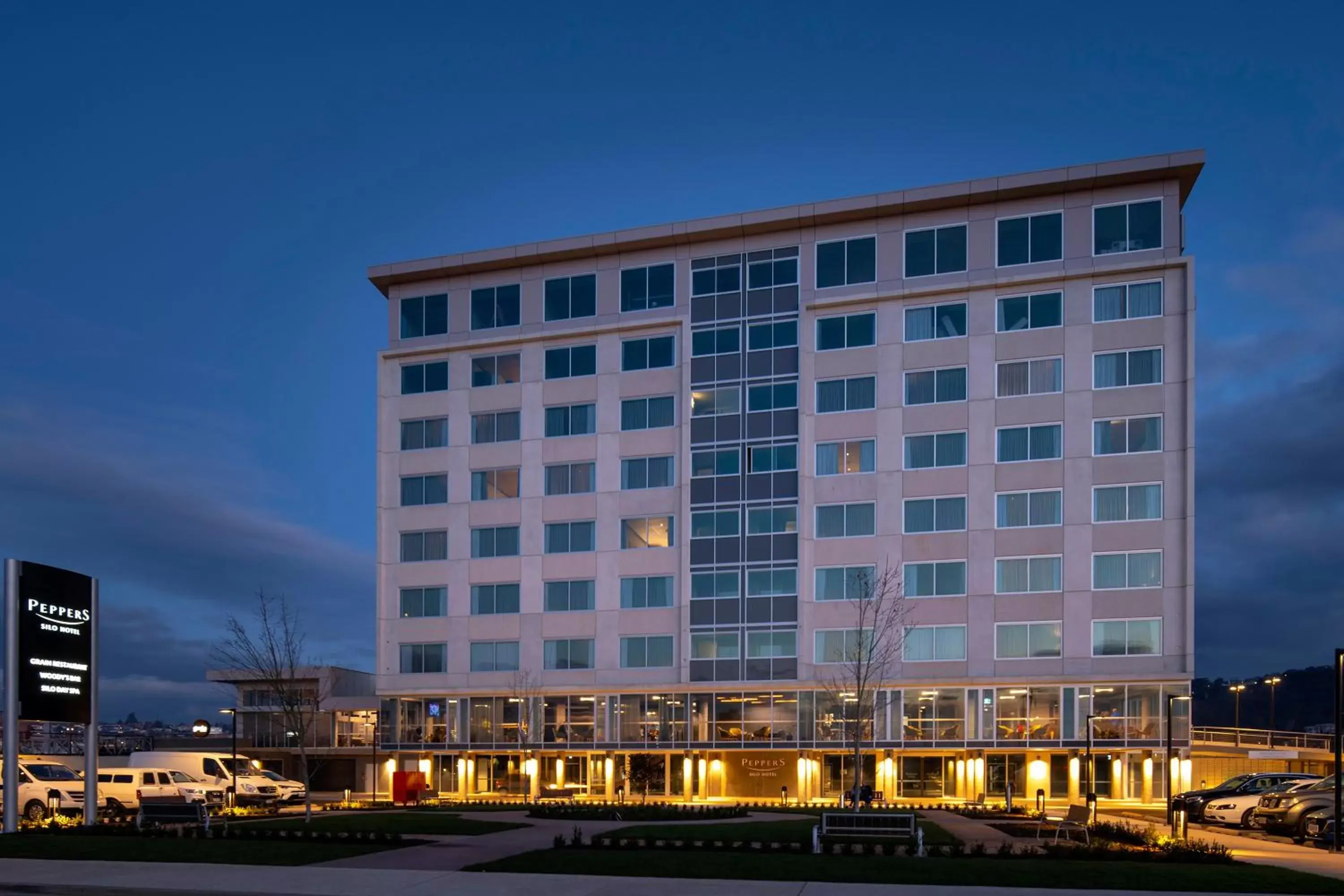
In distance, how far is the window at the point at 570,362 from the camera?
6675cm

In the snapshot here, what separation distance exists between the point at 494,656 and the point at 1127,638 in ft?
104

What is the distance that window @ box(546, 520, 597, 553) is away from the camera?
65.6 metres

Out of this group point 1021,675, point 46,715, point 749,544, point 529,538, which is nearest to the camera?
point 46,715

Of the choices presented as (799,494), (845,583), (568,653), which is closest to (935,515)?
(845,583)

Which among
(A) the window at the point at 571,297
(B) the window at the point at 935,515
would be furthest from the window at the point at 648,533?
(B) the window at the point at 935,515

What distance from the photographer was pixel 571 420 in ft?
219

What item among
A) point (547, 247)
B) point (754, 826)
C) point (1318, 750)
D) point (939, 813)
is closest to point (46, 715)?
point (754, 826)

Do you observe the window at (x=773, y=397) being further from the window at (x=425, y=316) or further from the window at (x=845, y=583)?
the window at (x=425, y=316)

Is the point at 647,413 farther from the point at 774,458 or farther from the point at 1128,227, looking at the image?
the point at 1128,227

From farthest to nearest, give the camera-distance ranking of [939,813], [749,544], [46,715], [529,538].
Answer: [529,538], [749,544], [939,813], [46,715]

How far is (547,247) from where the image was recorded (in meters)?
67.5

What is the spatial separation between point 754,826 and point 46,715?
60.4ft

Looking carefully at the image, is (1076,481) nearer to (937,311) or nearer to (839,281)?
(937,311)

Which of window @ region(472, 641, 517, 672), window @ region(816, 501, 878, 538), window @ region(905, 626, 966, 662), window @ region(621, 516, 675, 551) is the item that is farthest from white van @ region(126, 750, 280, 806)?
window @ region(905, 626, 966, 662)
